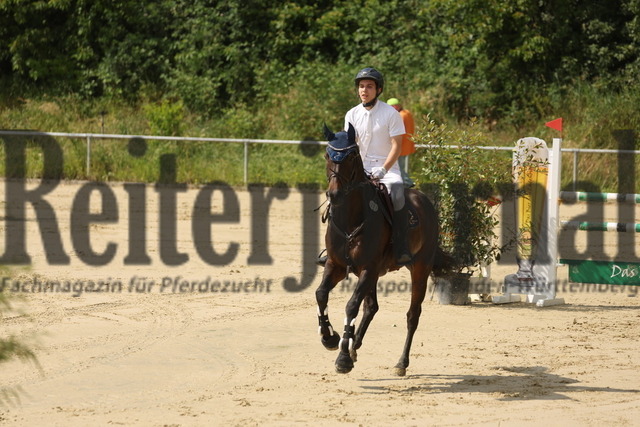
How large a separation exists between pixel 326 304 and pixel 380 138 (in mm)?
1590

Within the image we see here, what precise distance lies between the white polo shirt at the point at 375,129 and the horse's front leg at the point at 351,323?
1.09 m

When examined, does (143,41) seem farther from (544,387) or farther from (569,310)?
(544,387)

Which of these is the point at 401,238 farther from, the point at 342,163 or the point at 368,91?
the point at 368,91

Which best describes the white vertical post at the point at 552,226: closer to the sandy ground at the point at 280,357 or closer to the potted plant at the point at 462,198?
the sandy ground at the point at 280,357

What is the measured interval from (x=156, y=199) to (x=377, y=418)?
15.6m

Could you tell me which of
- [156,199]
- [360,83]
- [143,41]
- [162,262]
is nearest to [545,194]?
[360,83]

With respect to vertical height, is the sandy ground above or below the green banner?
below

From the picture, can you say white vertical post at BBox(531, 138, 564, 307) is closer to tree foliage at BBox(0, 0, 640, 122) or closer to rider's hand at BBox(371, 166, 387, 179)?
rider's hand at BBox(371, 166, 387, 179)

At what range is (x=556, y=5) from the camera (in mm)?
28172

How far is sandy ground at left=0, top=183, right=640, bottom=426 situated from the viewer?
7.21m

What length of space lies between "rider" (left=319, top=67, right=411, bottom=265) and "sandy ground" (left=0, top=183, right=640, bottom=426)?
1301mm

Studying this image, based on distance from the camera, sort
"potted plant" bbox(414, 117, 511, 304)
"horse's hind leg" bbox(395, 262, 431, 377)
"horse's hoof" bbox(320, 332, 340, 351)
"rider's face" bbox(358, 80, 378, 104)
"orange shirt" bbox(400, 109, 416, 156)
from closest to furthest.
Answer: "horse's hoof" bbox(320, 332, 340, 351) → "rider's face" bbox(358, 80, 378, 104) → "horse's hind leg" bbox(395, 262, 431, 377) → "potted plant" bbox(414, 117, 511, 304) → "orange shirt" bbox(400, 109, 416, 156)

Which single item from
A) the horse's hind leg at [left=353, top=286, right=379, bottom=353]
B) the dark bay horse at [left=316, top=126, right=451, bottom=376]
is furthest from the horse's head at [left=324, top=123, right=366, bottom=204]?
the horse's hind leg at [left=353, top=286, right=379, bottom=353]

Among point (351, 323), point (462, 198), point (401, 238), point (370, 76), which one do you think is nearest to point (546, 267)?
point (462, 198)
